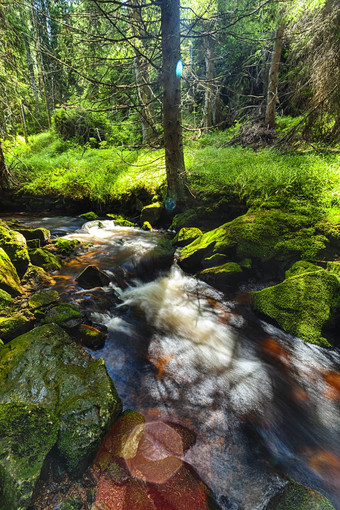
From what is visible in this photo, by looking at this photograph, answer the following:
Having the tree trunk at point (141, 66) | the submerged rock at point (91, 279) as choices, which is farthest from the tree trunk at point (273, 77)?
the submerged rock at point (91, 279)

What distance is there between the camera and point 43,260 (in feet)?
19.1

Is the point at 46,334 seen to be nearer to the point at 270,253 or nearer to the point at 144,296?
the point at 144,296

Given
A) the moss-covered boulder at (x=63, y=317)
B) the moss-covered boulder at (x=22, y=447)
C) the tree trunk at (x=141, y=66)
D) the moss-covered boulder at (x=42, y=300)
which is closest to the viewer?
Answer: the moss-covered boulder at (x=22, y=447)

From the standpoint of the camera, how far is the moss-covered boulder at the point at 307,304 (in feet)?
13.0

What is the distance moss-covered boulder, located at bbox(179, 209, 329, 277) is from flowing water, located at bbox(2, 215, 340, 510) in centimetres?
78

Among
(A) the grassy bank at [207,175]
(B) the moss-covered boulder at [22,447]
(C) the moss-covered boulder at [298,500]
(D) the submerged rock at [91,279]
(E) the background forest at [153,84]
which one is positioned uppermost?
(E) the background forest at [153,84]

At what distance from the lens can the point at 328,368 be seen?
11.6 feet

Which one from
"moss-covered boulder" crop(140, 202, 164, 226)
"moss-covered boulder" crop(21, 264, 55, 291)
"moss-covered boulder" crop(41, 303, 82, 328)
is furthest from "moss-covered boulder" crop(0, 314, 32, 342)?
"moss-covered boulder" crop(140, 202, 164, 226)

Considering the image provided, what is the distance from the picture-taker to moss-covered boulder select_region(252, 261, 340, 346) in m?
3.95

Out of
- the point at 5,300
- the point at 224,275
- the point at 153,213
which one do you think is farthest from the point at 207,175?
the point at 5,300

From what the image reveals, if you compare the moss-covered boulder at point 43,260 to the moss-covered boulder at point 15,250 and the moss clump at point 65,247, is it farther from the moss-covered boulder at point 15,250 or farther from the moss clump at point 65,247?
the moss clump at point 65,247

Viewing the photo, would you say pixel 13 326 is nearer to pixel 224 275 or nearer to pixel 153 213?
pixel 224 275

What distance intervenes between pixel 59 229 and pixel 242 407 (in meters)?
8.47

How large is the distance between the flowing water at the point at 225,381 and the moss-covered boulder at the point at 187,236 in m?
1.79
